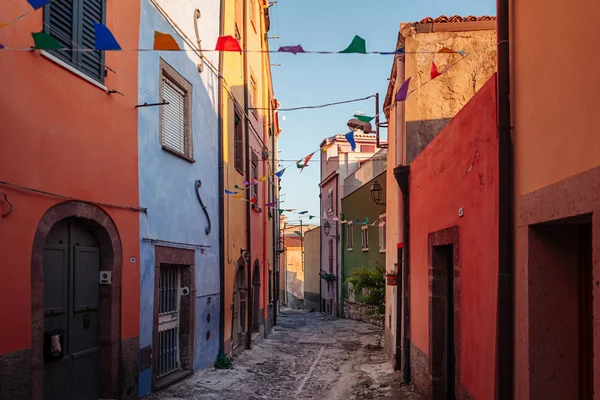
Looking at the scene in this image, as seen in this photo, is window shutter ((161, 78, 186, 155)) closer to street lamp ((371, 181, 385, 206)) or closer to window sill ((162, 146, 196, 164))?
window sill ((162, 146, 196, 164))

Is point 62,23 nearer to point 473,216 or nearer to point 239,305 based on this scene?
point 473,216

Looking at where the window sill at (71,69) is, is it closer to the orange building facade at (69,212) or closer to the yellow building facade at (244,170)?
the orange building facade at (69,212)

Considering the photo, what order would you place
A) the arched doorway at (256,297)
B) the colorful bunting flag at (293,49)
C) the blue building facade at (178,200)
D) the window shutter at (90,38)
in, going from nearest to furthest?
the colorful bunting flag at (293,49) → the window shutter at (90,38) → the blue building facade at (178,200) → the arched doorway at (256,297)

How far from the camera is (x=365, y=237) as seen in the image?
25.1 metres

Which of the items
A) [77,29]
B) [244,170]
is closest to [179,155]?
[77,29]

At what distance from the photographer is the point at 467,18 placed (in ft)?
36.3

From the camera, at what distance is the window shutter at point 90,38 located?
22.6ft

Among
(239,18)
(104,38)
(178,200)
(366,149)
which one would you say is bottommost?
(178,200)

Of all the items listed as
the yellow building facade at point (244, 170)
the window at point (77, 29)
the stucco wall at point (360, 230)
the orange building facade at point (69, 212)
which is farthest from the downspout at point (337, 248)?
the window at point (77, 29)

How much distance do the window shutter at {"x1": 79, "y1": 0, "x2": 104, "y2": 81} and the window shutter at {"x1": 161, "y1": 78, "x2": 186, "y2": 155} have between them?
2.13m

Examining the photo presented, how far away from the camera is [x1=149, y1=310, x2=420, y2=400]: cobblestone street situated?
962 centimetres

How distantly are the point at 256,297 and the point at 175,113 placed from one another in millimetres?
9019

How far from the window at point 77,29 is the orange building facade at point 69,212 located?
2 cm

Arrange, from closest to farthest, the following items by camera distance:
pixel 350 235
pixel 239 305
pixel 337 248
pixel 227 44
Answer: pixel 227 44 < pixel 239 305 < pixel 350 235 < pixel 337 248
